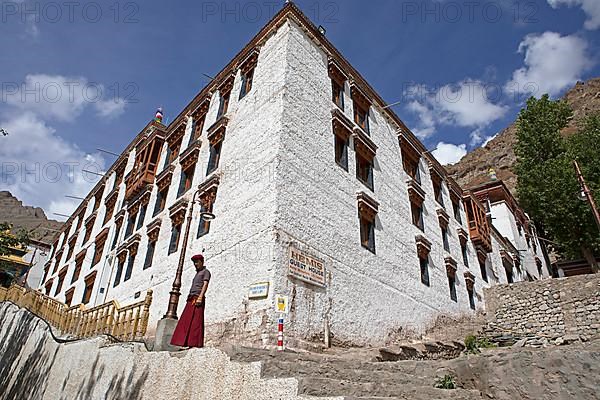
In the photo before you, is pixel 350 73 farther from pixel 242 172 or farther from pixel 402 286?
pixel 402 286

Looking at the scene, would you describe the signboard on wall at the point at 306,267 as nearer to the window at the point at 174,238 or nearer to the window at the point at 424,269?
the window at the point at 174,238

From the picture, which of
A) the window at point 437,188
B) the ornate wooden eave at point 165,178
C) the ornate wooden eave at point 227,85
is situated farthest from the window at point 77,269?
the window at point 437,188

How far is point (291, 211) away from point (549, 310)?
38.9 feet

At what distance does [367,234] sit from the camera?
11711 mm

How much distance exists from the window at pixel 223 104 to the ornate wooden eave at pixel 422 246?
26.5ft

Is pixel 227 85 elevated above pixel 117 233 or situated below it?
above

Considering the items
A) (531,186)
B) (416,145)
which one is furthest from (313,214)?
(531,186)

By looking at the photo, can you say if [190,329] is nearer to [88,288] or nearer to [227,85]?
[227,85]

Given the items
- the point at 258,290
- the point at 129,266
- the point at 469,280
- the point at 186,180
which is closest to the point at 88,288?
the point at 129,266

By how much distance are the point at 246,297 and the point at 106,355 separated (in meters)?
3.06

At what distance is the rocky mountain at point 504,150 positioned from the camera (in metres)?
53.2

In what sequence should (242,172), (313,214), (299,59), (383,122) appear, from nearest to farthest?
1. (313,214)
2. (242,172)
3. (299,59)
4. (383,122)

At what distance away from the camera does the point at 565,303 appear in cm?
1462

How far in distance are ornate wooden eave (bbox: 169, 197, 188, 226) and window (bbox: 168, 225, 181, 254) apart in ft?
0.50
